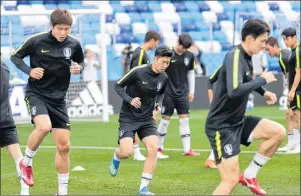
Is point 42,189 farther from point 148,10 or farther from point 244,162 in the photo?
point 148,10

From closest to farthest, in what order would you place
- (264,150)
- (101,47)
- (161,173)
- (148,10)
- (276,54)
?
(264,150) → (161,173) → (276,54) → (101,47) → (148,10)

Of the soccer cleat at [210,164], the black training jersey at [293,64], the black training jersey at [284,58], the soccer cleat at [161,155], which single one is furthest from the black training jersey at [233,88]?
the black training jersey at [284,58]

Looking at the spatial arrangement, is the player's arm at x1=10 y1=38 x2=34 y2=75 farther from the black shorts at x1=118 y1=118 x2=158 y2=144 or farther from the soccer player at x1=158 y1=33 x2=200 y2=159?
the soccer player at x1=158 y1=33 x2=200 y2=159

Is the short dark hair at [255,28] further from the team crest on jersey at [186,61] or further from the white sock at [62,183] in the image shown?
the team crest on jersey at [186,61]

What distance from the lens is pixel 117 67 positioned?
30.2 m

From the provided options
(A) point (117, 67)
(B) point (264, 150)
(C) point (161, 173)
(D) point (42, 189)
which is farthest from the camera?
(A) point (117, 67)

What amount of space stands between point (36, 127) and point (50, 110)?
28cm

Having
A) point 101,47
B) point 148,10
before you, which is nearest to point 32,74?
point 101,47

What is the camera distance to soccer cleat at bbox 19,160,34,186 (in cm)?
1102

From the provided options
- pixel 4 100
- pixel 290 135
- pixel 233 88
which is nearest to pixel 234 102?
pixel 233 88

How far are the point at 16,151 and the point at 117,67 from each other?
18966mm

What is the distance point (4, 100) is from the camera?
11102mm

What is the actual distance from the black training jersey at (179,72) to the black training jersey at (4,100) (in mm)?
5329

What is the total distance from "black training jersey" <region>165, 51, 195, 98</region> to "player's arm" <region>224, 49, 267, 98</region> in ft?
24.0
